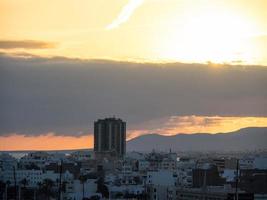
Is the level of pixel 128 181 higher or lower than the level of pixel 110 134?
lower

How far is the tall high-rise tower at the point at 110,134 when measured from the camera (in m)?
108

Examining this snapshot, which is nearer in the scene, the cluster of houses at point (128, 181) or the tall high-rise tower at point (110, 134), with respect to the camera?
the cluster of houses at point (128, 181)

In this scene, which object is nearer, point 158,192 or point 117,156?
point 158,192

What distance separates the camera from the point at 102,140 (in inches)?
4316

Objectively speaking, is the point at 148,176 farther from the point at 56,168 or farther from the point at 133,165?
the point at 133,165

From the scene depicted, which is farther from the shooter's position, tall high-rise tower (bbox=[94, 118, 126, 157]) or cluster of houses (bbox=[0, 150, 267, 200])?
tall high-rise tower (bbox=[94, 118, 126, 157])

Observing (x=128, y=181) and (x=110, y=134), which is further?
(x=110, y=134)

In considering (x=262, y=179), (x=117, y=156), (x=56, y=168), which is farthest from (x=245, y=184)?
(x=117, y=156)

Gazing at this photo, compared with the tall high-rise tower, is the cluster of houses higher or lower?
lower

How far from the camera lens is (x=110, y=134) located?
108062 millimetres

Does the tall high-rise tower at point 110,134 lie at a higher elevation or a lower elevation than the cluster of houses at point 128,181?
higher

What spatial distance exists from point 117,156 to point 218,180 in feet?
130

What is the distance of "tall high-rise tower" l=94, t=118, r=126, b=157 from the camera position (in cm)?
10769

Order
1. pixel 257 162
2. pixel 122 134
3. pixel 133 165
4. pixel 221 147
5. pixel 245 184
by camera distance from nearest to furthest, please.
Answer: pixel 245 184
pixel 257 162
pixel 133 165
pixel 122 134
pixel 221 147
